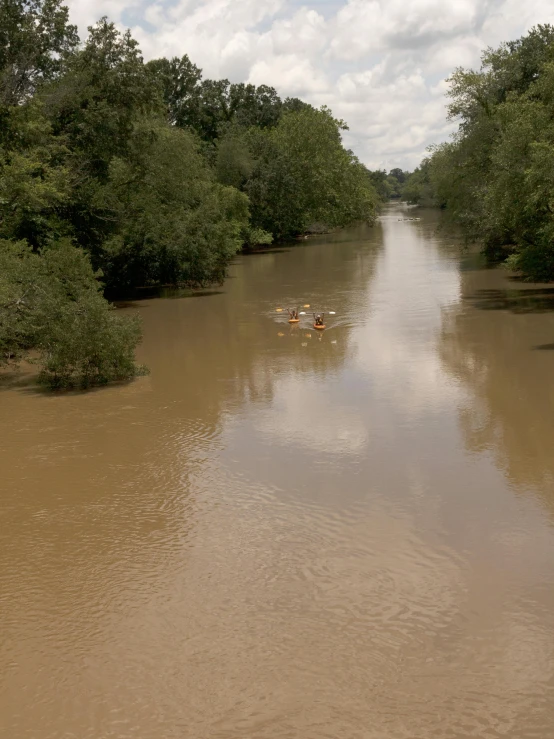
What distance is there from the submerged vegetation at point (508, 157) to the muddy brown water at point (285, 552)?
30.3 ft

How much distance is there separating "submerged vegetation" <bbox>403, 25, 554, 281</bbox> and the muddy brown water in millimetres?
9227

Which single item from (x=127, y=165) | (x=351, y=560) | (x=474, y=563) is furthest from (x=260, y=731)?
(x=127, y=165)

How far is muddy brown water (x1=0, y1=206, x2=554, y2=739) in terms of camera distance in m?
7.92

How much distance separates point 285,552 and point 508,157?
23709 mm

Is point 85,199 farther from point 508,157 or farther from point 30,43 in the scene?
point 508,157

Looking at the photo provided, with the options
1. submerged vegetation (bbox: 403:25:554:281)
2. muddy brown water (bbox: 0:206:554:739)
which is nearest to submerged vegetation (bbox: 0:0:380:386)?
muddy brown water (bbox: 0:206:554:739)

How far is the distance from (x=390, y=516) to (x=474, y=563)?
1864 mm

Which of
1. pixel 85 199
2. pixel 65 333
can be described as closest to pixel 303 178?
pixel 85 199

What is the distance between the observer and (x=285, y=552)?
433 inches

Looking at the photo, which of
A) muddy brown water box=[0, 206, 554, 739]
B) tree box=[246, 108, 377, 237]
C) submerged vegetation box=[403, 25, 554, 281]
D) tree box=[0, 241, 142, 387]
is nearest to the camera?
muddy brown water box=[0, 206, 554, 739]

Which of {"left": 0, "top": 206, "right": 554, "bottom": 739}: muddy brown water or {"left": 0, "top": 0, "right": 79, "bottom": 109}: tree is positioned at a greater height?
{"left": 0, "top": 0, "right": 79, "bottom": 109}: tree

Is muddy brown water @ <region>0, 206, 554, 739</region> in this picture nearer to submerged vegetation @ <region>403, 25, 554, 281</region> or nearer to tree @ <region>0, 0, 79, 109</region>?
submerged vegetation @ <region>403, 25, 554, 281</region>

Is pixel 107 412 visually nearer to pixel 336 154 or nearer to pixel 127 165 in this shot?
pixel 127 165

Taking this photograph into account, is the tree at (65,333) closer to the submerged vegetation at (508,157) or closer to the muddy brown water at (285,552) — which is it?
the muddy brown water at (285,552)
